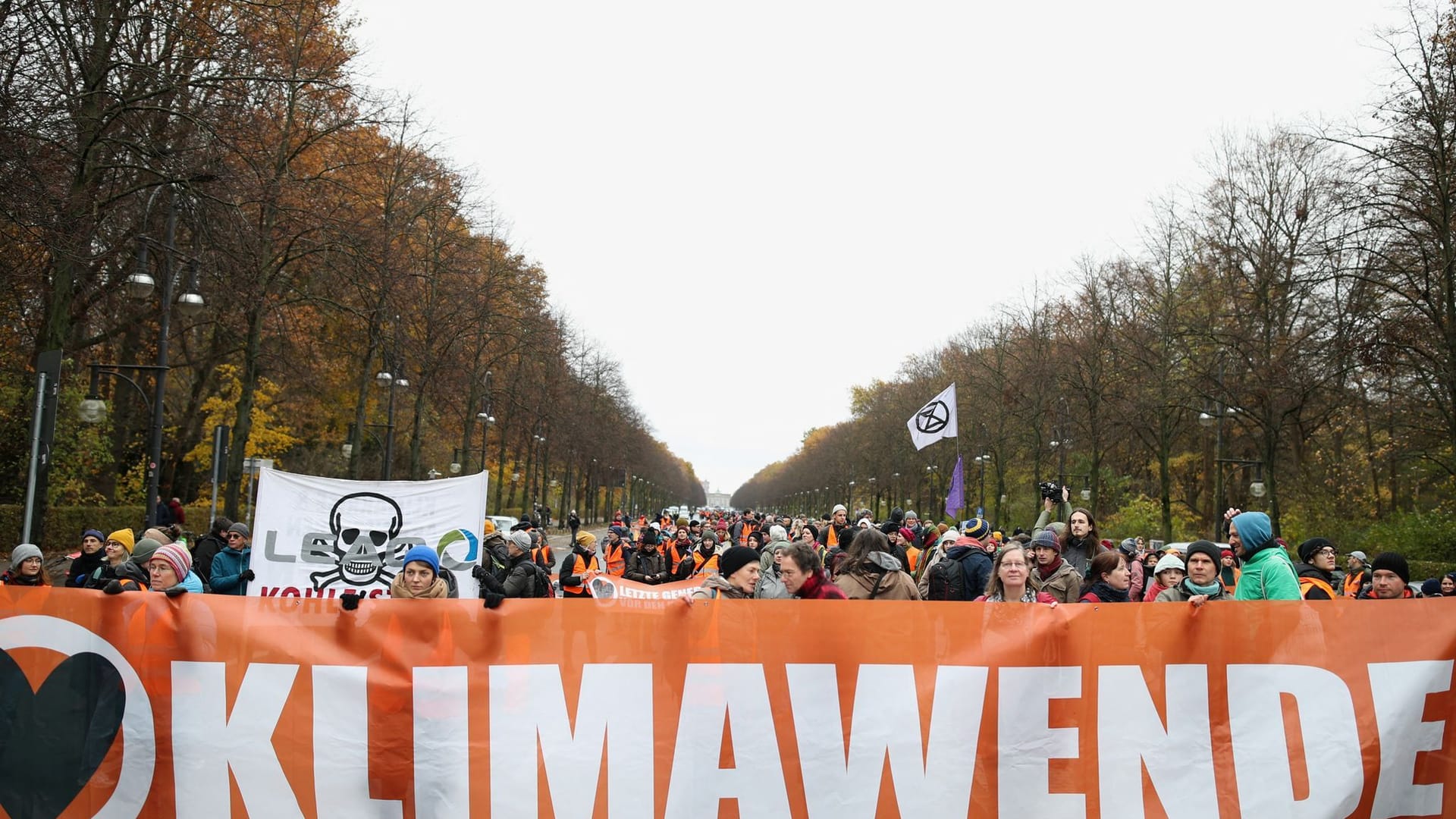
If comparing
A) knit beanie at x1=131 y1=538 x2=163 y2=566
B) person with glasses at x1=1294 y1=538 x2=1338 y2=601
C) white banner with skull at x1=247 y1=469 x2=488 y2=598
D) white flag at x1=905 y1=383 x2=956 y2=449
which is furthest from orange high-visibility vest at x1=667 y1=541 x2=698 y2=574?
person with glasses at x1=1294 y1=538 x2=1338 y2=601

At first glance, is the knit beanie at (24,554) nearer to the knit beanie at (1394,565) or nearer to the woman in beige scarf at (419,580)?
the woman in beige scarf at (419,580)

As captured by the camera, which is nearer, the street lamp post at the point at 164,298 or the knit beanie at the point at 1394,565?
the knit beanie at the point at 1394,565

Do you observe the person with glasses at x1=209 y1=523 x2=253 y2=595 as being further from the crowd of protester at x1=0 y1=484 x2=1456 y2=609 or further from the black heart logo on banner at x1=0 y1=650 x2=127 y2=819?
the black heart logo on banner at x1=0 y1=650 x2=127 y2=819

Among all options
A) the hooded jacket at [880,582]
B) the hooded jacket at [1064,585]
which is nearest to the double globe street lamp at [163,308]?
the hooded jacket at [880,582]

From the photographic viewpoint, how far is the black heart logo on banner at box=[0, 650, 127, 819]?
4.92 m

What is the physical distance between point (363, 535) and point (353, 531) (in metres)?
0.10

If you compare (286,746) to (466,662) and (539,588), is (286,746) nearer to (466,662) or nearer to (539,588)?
(466,662)

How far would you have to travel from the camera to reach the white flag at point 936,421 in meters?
21.3

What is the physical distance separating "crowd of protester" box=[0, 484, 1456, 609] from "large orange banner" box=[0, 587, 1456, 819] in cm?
26

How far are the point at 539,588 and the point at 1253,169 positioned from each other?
118 ft

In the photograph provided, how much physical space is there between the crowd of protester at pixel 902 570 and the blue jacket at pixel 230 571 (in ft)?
0.04

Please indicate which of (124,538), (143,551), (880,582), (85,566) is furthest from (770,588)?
(85,566)

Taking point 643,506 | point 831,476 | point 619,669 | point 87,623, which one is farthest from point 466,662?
point 643,506

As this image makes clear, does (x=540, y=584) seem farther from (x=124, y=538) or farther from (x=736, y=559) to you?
(x=736, y=559)
